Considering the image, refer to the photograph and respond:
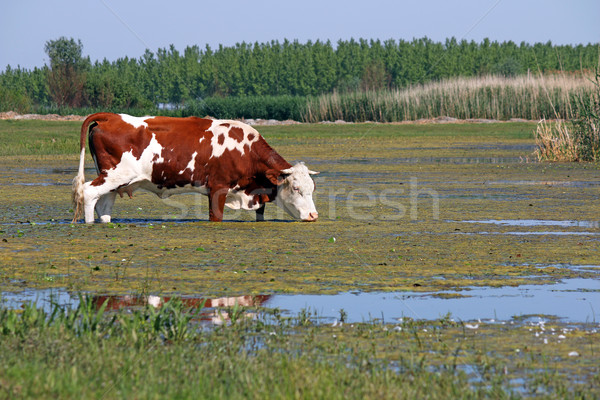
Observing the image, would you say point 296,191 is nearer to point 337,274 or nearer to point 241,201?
point 241,201

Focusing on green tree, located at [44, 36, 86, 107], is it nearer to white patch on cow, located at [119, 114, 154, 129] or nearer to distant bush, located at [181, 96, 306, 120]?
distant bush, located at [181, 96, 306, 120]

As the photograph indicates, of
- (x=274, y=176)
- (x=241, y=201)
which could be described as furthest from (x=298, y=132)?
(x=274, y=176)

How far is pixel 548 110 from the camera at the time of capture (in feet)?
150

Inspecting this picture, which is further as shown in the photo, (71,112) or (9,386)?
(71,112)

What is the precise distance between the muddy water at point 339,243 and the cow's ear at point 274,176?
599mm

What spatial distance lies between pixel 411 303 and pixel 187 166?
6.45 meters

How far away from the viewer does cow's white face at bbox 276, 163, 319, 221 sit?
1327 centimetres

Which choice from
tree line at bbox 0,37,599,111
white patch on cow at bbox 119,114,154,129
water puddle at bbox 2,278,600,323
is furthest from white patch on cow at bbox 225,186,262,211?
tree line at bbox 0,37,599,111

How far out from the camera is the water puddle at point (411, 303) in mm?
6826

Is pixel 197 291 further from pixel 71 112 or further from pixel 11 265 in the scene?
pixel 71 112

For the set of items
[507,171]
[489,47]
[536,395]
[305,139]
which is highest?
[489,47]

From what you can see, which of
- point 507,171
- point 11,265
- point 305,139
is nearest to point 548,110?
point 305,139

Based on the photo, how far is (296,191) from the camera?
43.8 feet

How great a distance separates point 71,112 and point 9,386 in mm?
61107
